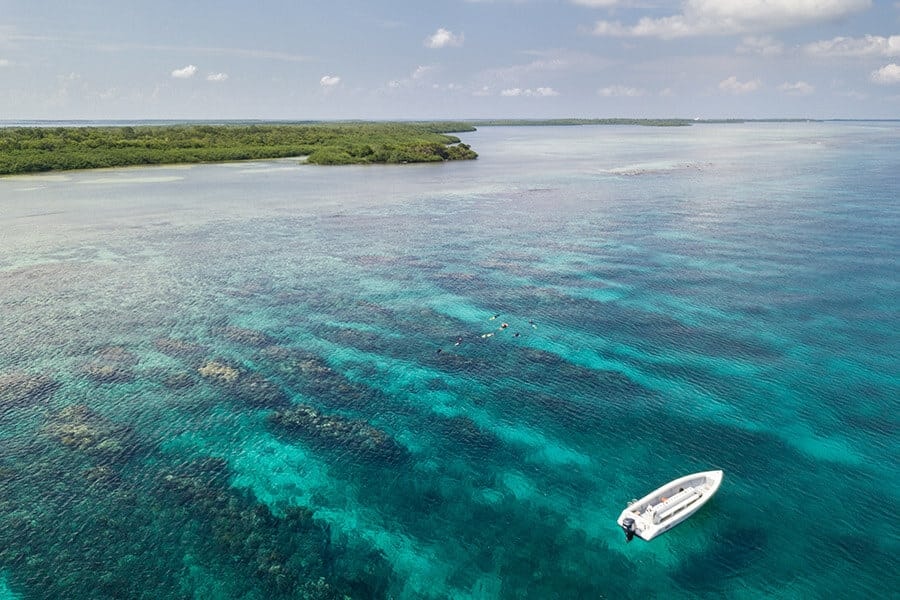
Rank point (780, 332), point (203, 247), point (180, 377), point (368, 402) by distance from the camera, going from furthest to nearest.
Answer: point (203, 247) < point (780, 332) < point (180, 377) < point (368, 402)

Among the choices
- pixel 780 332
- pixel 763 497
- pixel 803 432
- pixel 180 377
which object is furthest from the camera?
pixel 780 332

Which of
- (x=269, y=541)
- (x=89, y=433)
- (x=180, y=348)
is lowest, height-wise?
(x=269, y=541)

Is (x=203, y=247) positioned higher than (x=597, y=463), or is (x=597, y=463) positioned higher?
(x=203, y=247)

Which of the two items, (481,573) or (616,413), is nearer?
(481,573)

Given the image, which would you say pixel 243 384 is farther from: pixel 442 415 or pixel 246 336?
pixel 442 415

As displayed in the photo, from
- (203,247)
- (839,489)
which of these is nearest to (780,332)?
(839,489)

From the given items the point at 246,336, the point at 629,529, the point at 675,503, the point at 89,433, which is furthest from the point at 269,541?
the point at 246,336

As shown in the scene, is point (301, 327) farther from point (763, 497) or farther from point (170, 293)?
point (763, 497)
